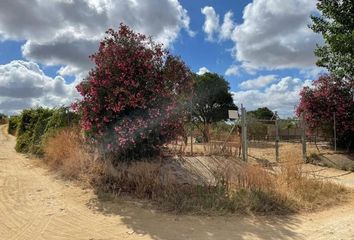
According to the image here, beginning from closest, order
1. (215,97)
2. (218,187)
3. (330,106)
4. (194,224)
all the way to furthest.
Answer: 1. (194,224)
2. (218,187)
3. (330,106)
4. (215,97)

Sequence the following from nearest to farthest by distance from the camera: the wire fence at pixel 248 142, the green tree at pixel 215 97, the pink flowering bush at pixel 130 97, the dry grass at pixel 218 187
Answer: the dry grass at pixel 218 187, the pink flowering bush at pixel 130 97, the wire fence at pixel 248 142, the green tree at pixel 215 97

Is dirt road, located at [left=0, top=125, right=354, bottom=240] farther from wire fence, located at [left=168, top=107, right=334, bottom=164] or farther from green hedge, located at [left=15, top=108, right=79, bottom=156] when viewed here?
green hedge, located at [left=15, top=108, right=79, bottom=156]

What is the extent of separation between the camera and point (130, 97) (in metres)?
10.9

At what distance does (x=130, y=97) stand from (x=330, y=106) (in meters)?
12.0

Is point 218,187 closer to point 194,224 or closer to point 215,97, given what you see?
point 194,224

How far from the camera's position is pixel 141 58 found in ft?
37.2

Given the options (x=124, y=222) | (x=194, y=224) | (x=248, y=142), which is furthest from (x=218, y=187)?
(x=248, y=142)

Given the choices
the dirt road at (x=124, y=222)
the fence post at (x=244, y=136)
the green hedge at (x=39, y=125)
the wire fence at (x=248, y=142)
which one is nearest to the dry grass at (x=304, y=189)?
the dirt road at (x=124, y=222)

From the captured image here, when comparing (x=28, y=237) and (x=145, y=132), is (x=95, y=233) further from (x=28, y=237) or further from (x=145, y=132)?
(x=145, y=132)

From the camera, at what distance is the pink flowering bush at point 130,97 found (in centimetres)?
1109

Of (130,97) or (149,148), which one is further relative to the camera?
(149,148)

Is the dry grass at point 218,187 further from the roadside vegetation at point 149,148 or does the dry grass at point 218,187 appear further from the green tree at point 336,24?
the green tree at point 336,24

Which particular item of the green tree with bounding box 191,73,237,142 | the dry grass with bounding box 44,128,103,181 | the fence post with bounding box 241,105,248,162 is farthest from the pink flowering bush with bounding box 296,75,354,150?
the green tree with bounding box 191,73,237,142

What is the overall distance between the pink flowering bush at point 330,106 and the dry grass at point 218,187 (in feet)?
27.3
